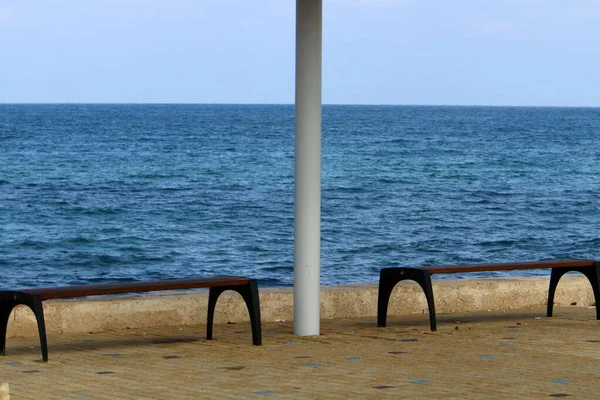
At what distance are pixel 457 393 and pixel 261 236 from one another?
26.1 meters

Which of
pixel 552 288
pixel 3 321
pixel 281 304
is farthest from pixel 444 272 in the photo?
pixel 3 321

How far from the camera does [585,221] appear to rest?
37.1 metres

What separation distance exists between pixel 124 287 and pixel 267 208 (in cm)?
3279

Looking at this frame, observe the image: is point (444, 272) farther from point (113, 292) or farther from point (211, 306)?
point (113, 292)

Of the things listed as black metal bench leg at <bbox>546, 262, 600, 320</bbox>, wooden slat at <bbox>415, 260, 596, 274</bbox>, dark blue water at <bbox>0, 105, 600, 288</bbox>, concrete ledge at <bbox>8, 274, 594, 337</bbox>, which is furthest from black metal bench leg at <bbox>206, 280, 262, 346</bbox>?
dark blue water at <bbox>0, 105, 600, 288</bbox>

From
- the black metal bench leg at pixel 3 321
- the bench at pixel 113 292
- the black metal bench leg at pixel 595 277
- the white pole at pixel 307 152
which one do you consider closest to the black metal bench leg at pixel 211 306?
the bench at pixel 113 292

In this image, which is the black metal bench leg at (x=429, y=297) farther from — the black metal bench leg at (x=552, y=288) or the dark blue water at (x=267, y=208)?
the dark blue water at (x=267, y=208)

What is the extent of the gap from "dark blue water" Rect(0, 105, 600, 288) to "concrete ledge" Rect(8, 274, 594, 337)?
1303cm

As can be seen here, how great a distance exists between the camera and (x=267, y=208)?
40250 mm

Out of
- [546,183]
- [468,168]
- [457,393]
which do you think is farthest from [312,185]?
[468,168]

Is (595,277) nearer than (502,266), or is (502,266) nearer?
(502,266)

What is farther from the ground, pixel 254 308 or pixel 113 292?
pixel 113 292

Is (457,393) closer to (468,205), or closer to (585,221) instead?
(585,221)

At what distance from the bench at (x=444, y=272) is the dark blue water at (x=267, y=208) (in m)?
13.9
